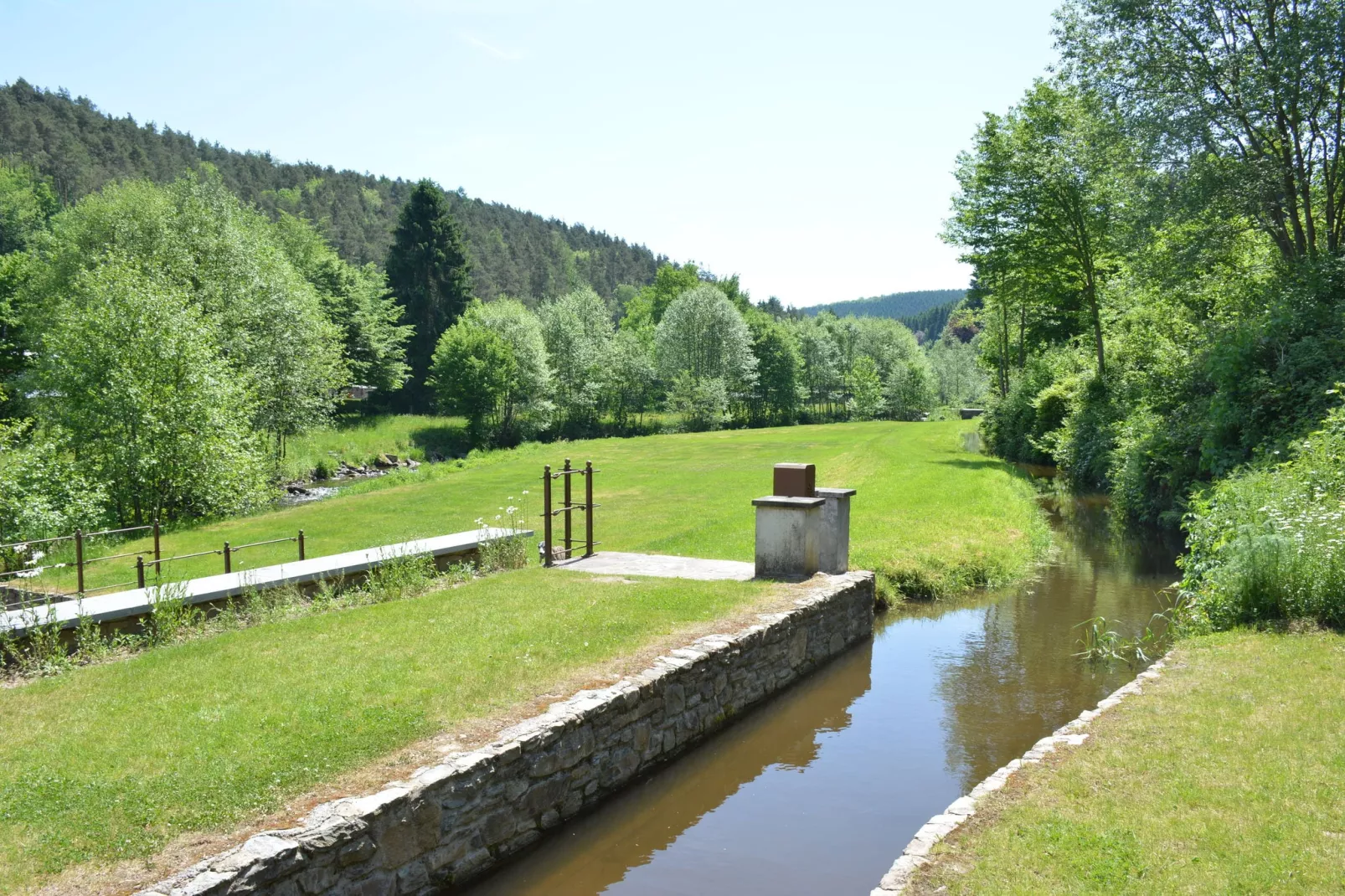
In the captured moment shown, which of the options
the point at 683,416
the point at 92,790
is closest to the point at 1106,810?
the point at 92,790

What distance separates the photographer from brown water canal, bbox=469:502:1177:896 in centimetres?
639

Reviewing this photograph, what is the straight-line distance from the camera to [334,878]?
5.05 metres

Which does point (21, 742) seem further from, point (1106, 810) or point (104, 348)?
point (104, 348)

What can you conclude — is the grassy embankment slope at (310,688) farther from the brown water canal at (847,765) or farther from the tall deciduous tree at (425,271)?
the tall deciduous tree at (425,271)

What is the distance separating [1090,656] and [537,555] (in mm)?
8066

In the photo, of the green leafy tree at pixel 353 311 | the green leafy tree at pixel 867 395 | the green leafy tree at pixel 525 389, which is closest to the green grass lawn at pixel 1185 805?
the green leafy tree at pixel 525 389

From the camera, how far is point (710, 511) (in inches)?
798

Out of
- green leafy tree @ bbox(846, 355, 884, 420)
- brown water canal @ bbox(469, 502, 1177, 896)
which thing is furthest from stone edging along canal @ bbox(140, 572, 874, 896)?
green leafy tree @ bbox(846, 355, 884, 420)

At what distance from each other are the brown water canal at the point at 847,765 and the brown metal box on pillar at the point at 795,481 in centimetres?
235

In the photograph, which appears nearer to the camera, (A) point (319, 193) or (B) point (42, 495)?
(B) point (42, 495)

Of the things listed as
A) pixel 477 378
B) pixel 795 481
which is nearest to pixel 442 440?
pixel 477 378

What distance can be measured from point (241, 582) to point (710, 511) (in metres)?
11.8

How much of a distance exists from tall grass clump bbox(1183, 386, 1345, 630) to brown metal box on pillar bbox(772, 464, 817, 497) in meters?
4.91

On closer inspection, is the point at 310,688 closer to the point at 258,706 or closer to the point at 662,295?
the point at 258,706
